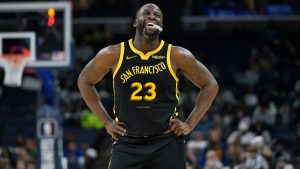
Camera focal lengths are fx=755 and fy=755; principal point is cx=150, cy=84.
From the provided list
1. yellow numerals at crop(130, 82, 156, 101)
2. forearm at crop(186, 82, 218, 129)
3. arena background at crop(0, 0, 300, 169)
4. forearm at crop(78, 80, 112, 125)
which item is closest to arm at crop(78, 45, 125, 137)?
forearm at crop(78, 80, 112, 125)

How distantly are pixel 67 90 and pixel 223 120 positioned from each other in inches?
190

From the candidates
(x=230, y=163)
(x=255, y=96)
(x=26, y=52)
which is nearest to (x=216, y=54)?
(x=255, y=96)

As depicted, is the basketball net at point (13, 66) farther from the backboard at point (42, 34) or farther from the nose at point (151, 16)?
the nose at point (151, 16)

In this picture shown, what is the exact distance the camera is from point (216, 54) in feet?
77.4

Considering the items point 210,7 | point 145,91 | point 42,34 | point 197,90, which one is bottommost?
point 197,90

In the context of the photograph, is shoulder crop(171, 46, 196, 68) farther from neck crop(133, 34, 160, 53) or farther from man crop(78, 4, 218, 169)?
neck crop(133, 34, 160, 53)

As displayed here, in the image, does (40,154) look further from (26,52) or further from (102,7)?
(102,7)

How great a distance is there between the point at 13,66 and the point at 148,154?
9031mm

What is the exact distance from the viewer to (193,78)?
6.20 meters

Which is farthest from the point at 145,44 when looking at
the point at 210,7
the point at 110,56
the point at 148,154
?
the point at 210,7

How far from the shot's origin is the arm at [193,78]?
19.9 ft

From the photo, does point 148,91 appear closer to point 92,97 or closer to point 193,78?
point 193,78

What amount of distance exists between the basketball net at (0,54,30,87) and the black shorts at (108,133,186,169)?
8.60 meters

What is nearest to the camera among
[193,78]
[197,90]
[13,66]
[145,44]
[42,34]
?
[145,44]
